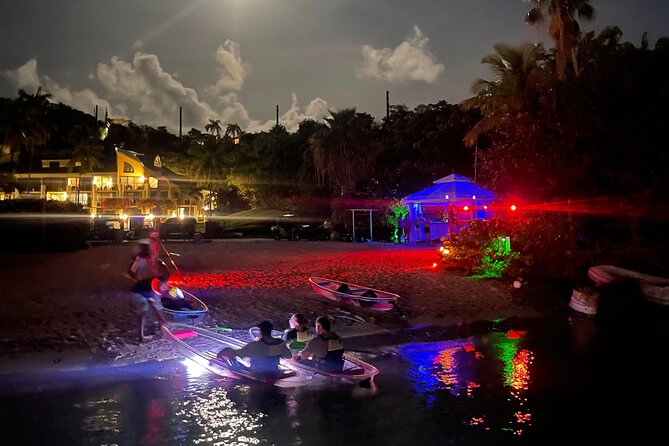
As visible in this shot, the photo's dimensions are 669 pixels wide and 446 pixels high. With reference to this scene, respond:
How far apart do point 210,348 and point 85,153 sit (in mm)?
57886

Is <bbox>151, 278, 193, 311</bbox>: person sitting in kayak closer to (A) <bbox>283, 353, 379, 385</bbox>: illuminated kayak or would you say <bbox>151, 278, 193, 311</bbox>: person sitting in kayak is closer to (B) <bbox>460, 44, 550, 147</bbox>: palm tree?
(A) <bbox>283, 353, 379, 385</bbox>: illuminated kayak

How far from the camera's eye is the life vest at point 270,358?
28.9ft

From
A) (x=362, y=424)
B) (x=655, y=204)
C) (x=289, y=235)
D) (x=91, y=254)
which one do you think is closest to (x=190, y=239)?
(x=289, y=235)

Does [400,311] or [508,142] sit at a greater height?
[508,142]

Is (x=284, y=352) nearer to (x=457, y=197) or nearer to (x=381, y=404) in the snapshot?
(x=381, y=404)

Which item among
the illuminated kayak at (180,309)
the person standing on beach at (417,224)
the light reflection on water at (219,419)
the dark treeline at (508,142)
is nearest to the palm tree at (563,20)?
the dark treeline at (508,142)

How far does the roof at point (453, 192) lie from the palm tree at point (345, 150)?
13291 millimetres

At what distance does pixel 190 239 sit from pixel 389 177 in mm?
15088

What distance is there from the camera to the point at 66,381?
29.7 ft

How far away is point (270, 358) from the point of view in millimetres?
8844

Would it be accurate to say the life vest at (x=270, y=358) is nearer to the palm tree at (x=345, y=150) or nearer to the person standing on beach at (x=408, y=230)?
the person standing on beach at (x=408, y=230)

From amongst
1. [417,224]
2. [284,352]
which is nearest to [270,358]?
[284,352]

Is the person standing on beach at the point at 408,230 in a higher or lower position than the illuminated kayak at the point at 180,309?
higher

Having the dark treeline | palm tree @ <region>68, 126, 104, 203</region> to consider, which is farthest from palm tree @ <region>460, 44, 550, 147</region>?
palm tree @ <region>68, 126, 104, 203</region>
